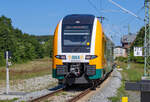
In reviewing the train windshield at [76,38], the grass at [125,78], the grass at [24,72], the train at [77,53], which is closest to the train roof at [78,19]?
the train at [77,53]

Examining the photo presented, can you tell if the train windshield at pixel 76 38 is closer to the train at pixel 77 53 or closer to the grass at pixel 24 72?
the train at pixel 77 53

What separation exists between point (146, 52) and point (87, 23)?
32.3 ft

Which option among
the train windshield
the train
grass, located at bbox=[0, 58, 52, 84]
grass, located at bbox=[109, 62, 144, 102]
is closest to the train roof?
the train

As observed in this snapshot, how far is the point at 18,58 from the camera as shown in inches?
2805

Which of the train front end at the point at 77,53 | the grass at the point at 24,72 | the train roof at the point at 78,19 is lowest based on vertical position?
the grass at the point at 24,72

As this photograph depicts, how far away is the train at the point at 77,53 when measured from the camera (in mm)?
12805

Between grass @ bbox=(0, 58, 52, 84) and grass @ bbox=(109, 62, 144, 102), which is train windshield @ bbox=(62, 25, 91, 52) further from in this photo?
grass @ bbox=(0, 58, 52, 84)

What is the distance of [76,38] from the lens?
1313 cm

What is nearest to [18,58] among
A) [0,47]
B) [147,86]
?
[0,47]

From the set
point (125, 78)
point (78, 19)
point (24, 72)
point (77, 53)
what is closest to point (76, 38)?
point (77, 53)

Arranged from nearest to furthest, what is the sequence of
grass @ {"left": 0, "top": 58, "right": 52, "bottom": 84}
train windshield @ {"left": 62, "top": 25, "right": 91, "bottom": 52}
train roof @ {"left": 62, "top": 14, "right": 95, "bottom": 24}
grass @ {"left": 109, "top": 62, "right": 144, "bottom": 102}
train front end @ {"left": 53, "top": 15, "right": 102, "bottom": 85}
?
grass @ {"left": 109, "top": 62, "right": 144, "bottom": 102}
train front end @ {"left": 53, "top": 15, "right": 102, "bottom": 85}
train windshield @ {"left": 62, "top": 25, "right": 91, "bottom": 52}
train roof @ {"left": 62, "top": 14, "right": 95, "bottom": 24}
grass @ {"left": 0, "top": 58, "right": 52, "bottom": 84}

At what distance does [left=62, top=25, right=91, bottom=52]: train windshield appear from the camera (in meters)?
13.0

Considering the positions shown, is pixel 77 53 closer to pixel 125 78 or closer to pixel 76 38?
pixel 76 38

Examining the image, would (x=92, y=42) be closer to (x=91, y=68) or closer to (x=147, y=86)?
(x=91, y=68)
